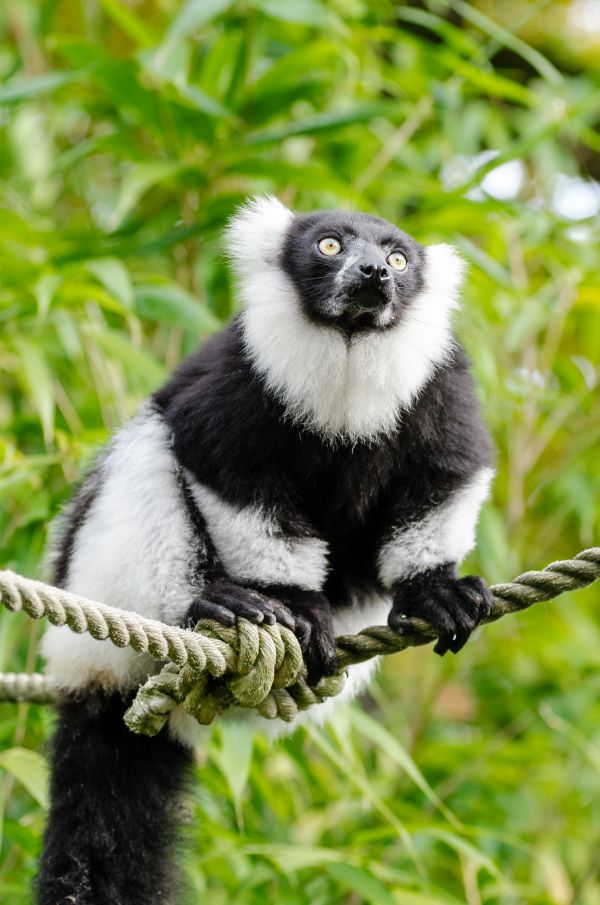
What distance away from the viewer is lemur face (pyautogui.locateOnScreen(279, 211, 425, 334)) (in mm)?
3195

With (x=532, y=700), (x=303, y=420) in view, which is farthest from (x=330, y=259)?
(x=532, y=700)

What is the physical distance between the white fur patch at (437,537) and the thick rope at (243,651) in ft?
0.70

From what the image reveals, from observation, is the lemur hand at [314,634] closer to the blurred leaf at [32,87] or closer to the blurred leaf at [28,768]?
the blurred leaf at [28,768]

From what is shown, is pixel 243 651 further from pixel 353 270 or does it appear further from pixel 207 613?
pixel 353 270

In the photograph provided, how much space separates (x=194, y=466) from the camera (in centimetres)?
323

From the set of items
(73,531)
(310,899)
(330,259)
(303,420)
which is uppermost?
(330,259)

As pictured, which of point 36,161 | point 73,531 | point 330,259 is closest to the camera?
point 330,259

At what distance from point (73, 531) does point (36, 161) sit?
279cm

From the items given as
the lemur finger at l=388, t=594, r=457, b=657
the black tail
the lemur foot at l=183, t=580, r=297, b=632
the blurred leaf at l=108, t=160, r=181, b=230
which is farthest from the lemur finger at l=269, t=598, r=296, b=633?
the blurred leaf at l=108, t=160, r=181, b=230

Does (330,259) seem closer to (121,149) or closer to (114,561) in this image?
(114,561)

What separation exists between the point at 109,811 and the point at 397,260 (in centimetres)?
184

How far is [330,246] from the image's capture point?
11.1 ft

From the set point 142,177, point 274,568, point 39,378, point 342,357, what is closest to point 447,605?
point 274,568

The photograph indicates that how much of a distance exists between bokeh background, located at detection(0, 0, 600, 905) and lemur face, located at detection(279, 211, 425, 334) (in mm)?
913
